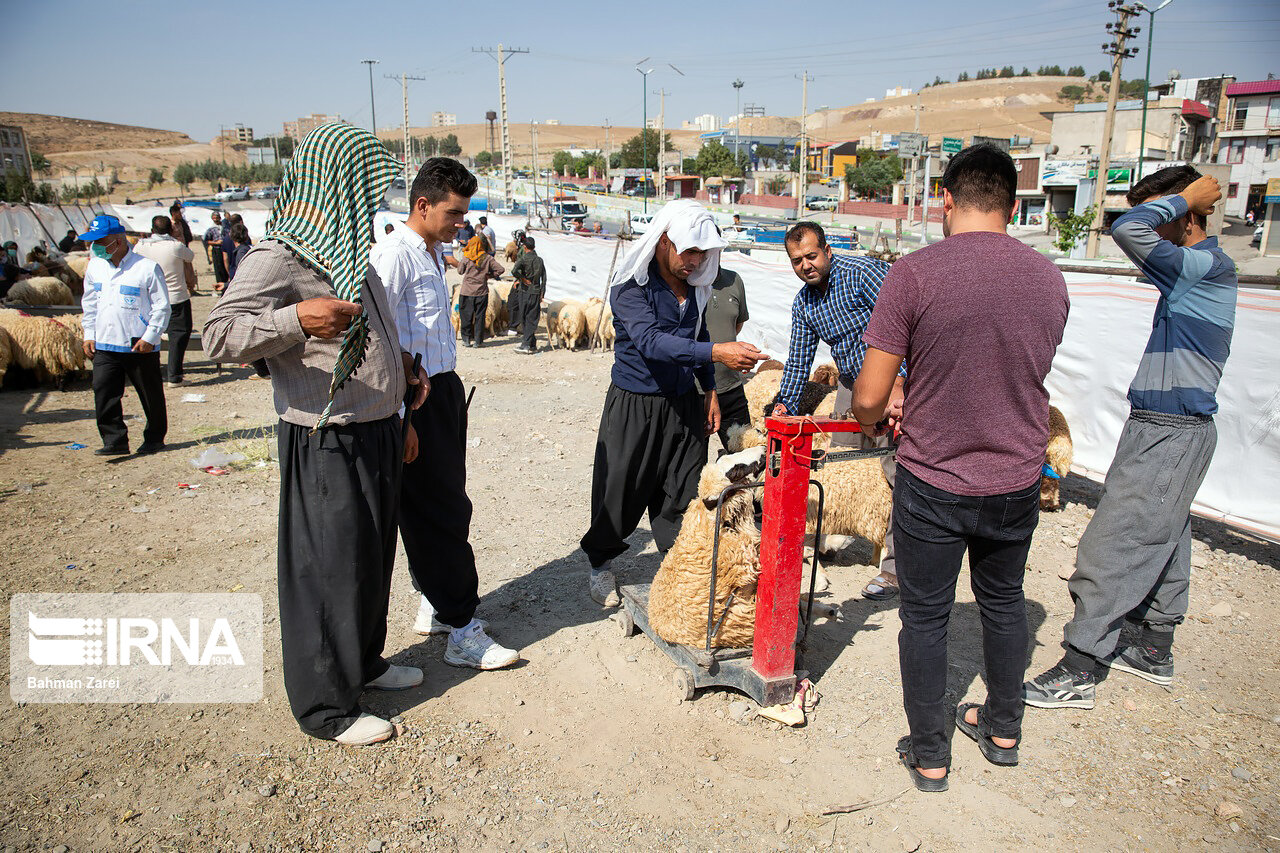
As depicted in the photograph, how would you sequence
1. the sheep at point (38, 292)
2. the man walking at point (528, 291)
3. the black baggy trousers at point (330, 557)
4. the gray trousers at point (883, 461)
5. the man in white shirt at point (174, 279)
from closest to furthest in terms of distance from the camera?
1. the black baggy trousers at point (330, 557)
2. the gray trousers at point (883, 461)
3. the man in white shirt at point (174, 279)
4. the sheep at point (38, 292)
5. the man walking at point (528, 291)

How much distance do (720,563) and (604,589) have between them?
109 cm

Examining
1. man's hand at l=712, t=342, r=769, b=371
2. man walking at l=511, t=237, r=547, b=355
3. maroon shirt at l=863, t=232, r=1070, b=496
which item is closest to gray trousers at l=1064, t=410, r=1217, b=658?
maroon shirt at l=863, t=232, r=1070, b=496

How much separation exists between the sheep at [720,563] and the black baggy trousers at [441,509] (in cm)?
91

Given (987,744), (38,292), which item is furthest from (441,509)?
(38,292)

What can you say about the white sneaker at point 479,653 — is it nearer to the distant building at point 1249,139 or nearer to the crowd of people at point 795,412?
the crowd of people at point 795,412

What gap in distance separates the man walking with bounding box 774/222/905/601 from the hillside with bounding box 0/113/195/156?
113518mm

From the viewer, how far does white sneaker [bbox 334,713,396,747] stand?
8.90ft

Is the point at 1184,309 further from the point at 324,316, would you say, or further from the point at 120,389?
the point at 120,389

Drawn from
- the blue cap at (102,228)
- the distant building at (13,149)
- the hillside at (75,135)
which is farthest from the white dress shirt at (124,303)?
the hillside at (75,135)

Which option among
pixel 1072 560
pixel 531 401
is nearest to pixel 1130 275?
pixel 1072 560

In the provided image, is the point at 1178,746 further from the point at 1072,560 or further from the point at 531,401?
the point at 531,401

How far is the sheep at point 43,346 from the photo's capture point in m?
8.31

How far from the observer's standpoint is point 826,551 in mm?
4582

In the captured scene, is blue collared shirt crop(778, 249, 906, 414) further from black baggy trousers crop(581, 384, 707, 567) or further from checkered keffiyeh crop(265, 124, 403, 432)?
checkered keffiyeh crop(265, 124, 403, 432)
